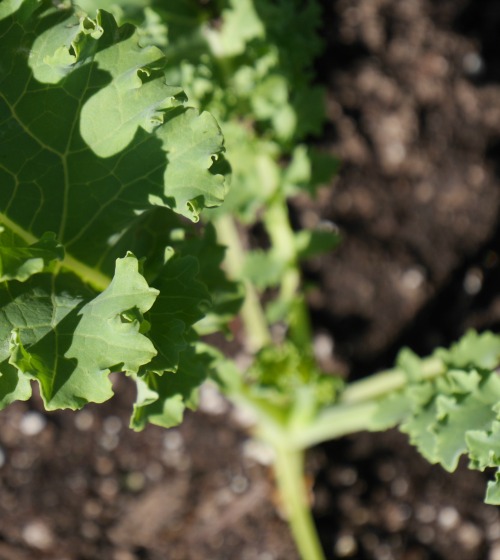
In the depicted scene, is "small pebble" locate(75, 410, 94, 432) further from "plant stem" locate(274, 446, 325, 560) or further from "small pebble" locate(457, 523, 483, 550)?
"small pebble" locate(457, 523, 483, 550)

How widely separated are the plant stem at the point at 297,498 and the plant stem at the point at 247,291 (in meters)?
0.43

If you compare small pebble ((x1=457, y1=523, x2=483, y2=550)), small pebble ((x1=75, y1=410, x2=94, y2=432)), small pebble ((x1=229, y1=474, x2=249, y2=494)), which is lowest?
small pebble ((x1=457, y1=523, x2=483, y2=550))

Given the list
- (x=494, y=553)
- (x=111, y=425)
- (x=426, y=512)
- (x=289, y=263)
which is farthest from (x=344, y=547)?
(x=289, y=263)

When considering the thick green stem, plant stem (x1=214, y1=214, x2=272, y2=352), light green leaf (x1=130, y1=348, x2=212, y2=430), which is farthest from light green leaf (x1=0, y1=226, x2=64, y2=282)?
plant stem (x1=214, y1=214, x2=272, y2=352)

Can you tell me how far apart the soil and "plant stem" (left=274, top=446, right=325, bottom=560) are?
0.21m

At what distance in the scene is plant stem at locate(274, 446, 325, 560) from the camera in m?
2.89

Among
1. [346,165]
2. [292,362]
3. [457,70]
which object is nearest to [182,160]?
[292,362]

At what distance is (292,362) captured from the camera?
8.68ft

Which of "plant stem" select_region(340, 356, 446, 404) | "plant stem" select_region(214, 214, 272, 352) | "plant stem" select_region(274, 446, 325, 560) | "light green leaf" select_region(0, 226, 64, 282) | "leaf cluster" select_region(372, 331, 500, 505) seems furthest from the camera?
"plant stem" select_region(274, 446, 325, 560)

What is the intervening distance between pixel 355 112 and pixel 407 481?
156cm

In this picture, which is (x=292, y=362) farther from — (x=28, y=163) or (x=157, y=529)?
(x=28, y=163)

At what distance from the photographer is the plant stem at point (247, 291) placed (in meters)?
2.79

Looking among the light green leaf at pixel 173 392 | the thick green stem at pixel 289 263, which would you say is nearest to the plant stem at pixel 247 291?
the thick green stem at pixel 289 263

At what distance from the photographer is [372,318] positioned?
10.7ft
